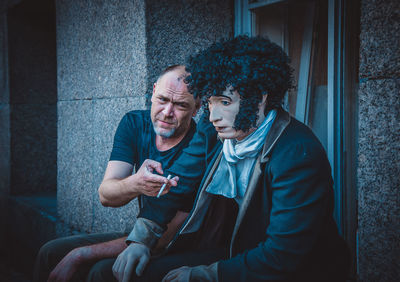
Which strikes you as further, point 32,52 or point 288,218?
point 32,52

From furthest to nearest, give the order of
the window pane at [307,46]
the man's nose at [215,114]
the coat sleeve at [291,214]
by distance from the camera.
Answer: the window pane at [307,46], the man's nose at [215,114], the coat sleeve at [291,214]

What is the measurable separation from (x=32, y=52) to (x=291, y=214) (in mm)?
5524

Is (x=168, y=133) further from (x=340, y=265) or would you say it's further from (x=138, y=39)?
(x=340, y=265)

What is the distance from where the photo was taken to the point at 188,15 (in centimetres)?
367

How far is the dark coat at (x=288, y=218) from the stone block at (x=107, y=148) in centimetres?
180

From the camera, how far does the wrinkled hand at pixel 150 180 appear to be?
7.14 feet

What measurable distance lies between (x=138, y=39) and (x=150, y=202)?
68.8 inches

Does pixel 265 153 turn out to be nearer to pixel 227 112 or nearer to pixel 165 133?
pixel 227 112

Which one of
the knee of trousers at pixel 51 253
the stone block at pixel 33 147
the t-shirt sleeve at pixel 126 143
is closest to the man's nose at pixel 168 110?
the t-shirt sleeve at pixel 126 143

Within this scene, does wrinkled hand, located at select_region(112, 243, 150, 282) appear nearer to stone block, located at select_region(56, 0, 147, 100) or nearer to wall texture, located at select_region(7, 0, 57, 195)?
stone block, located at select_region(56, 0, 147, 100)

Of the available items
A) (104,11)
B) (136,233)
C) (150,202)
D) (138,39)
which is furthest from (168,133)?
(104,11)

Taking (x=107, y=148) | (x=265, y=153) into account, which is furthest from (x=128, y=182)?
(x=107, y=148)

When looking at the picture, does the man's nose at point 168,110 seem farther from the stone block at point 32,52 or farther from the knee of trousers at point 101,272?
the stone block at point 32,52

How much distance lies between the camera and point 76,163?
181 inches
